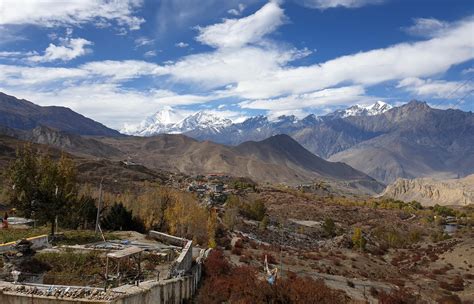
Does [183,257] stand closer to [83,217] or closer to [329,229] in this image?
[83,217]

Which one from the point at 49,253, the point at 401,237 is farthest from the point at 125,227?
the point at 401,237

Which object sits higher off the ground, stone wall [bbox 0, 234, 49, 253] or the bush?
stone wall [bbox 0, 234, 49, 253]

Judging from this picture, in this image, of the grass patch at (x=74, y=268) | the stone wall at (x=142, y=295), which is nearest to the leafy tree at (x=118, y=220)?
the grass patch at (x=74, y=268)

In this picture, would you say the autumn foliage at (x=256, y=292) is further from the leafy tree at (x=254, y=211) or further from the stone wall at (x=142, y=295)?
the leafy tree at (x=254, y=211)

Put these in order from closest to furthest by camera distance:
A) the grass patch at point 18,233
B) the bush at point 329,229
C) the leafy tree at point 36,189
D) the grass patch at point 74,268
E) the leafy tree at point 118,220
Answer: the grass patch at point 74,268, the grass patch at point 18,233, the leafy tree at point 36,189, the leafy tree at point 118,220, the bush at point 329,229

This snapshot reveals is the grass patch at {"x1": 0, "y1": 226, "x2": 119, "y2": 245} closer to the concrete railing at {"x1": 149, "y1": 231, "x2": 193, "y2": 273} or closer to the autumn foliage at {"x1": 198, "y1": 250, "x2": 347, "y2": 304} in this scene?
the concrete railing at {"x1": 149, "y1": 231, "x2": 193, "y2": 273}

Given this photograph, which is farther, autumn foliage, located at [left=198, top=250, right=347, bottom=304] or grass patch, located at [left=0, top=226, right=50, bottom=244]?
grass patch, located at [left=0, top=226, right=50, bottom=244]

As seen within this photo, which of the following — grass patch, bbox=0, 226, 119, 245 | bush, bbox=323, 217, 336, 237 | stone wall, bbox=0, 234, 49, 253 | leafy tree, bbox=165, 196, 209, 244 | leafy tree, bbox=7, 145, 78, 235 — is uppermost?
leafy tree, bbox=7, 145, 78, 235

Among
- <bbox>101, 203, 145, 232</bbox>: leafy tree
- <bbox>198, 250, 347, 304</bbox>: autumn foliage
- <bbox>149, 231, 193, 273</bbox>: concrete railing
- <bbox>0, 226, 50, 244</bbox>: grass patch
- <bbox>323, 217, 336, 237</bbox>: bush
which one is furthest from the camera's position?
<bbox>323, 217, 336, 237</bbox>: bush

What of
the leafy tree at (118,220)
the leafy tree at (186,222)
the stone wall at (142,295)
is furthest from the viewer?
the leafy tree at (186,222)

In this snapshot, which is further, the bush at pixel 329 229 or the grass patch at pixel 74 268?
the bush at pixel 329 229

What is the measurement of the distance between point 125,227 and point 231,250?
400 inches

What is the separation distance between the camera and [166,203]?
167 ft

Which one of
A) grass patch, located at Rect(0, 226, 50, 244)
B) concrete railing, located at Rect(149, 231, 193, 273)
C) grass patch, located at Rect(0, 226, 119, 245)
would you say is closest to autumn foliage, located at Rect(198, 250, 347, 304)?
concrete railing, located at Rect(149, 231, 193, 273)
